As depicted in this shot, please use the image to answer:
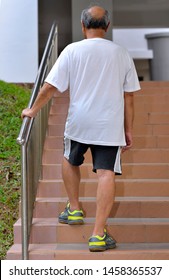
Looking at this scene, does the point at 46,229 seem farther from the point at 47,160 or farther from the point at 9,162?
the point at 9,162

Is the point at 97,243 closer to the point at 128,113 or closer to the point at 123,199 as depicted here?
the point at 123,199

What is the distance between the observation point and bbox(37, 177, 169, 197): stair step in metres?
4.47

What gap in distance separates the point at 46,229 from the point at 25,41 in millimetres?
5362

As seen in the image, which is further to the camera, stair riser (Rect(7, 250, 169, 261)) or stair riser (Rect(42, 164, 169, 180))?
stair riser (Rect(42, 164, 169, 180))

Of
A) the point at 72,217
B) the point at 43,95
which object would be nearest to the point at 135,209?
the point at 72,217

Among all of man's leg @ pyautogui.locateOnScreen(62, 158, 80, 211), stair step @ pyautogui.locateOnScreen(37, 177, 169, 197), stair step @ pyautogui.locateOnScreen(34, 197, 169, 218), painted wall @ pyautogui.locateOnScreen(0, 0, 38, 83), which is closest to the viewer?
man's leg @ pyautogui.locateOnScreen(62, 158, 80, 211)

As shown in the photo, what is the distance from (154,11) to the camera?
1268 centimetres

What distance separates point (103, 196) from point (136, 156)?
5.13 ft

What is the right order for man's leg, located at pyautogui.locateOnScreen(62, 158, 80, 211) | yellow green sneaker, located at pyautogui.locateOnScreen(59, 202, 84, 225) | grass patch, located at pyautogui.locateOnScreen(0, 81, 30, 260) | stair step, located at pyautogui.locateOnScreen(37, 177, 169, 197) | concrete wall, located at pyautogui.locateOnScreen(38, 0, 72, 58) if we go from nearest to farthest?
1. man's leg, located at pyautogui.locateOnScreen(62, 158, 80, 211)
2. yellow green sneaker, located at pyautogui.locateOnScreen(59, 202, 84, 225)
3. stair step, located at pyautogui.locateOnScreen(37, 177, 169, 197)
4. grass patch, located at pyautogui.locateOnScreen(0, 81, 30, 260)
5. concrete wall, located at pyautogui.locateOnScreen(38, 0, 72, 58)

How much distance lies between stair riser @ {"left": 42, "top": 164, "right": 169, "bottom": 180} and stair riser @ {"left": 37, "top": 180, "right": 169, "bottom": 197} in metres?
0.23

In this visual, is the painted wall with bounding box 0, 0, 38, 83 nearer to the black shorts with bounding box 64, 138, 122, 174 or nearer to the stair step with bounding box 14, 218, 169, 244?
the stair step with bounding box 14, 218, 169, 244

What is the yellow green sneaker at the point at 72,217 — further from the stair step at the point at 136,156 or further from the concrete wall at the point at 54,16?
the concrete wall at the point at 54,16

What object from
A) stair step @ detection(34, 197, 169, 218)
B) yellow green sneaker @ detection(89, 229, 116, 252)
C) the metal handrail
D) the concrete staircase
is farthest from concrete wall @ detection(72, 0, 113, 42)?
yellow green sneaker @ detection(89, 229, 116, 252)
